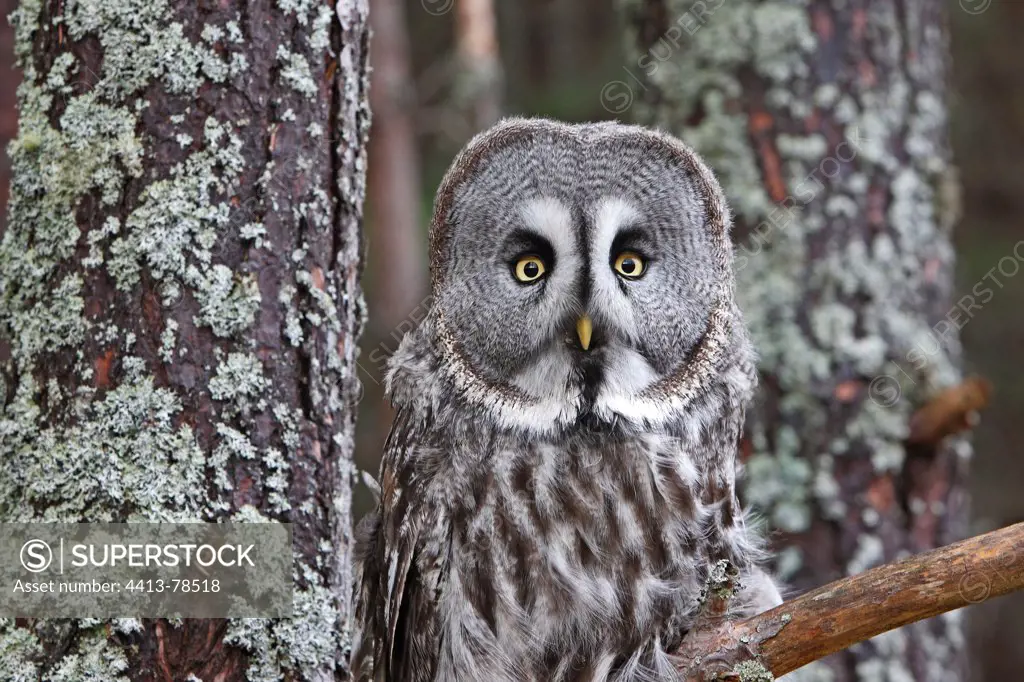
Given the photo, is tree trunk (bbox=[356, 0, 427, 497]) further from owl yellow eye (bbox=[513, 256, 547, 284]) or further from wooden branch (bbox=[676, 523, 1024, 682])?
wooden branch (bbox=[676, 523, 1024, 682])

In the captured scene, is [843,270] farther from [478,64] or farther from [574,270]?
[478,64]

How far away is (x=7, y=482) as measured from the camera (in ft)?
6.77

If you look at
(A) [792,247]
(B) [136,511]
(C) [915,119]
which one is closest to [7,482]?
(B) [136,511]

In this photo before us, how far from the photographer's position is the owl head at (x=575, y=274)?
2.58 meters

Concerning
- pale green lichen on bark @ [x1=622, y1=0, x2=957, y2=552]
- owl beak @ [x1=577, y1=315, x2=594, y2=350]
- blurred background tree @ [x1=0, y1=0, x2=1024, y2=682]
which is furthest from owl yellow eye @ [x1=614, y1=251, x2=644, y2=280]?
blurred background tree @ [x1=0, y1=0, x2=1024, y2=682]

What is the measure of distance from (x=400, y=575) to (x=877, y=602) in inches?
44.1

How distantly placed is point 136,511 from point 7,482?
265 mm

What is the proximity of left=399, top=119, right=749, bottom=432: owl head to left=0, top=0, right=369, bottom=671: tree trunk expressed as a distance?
21.6 inches

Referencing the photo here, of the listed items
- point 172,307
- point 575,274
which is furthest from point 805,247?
point 172,307

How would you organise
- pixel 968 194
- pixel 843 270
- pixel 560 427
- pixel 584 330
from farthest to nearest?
pixel 968 194, pixel 843 270, pixel 560 427, pixel 584 330

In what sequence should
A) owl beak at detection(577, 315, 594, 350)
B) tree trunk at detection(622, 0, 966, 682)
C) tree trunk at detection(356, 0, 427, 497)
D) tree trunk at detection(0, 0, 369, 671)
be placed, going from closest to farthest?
tree trunk at detection(0, 0, 369, 671), owl beak at detection(577, 315, 594, 350), tree trunk at detection(622, 0, 966, 682), tree trunk at detection(356, 0, 427, 497)

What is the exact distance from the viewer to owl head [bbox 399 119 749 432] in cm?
258

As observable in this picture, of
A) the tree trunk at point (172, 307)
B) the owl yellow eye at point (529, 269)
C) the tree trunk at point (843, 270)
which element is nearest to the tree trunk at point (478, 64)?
the tree trunk at point (843, 270)

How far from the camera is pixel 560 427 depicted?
2625mm
